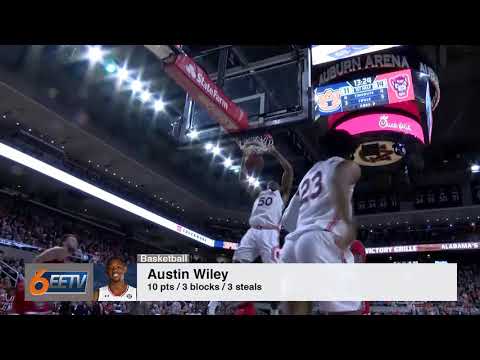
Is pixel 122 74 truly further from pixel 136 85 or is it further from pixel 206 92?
pixel 206 92

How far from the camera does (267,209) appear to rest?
4055 millimetres

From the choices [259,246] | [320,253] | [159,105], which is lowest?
[320,253]

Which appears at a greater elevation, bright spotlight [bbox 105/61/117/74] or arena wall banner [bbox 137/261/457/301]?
bright spotlight [bbox 105/61/117/74]

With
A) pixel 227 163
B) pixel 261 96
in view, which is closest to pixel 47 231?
pixel 227 163

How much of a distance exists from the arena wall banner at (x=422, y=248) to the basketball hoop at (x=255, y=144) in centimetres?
162

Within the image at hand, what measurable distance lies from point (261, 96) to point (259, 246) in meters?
2.36

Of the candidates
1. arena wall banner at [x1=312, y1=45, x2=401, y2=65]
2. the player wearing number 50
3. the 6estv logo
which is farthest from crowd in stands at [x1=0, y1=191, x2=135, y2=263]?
arena wall banner at [x1=312, y1=45, x2=401, y2=65]

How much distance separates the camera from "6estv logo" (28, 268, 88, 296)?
127 inches

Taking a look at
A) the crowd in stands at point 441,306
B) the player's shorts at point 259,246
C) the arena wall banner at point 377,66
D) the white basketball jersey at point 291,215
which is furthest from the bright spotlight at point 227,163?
the crowd in stands at point 441,306

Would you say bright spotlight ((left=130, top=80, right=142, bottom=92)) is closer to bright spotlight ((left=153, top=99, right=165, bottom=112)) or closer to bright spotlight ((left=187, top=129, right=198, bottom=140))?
bright spotlight ((left=153, top=99, right=165, bottom=112))

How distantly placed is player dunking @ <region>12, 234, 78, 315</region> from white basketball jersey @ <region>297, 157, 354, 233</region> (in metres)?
1.83

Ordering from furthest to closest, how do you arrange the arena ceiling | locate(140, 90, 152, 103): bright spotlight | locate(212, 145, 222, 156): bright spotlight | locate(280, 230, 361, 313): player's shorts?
locate(140, 90, 152, 103): bright spotlight → locate(212, 145, 222, 156): bright spotlight → the arena ceiling → locate(280, 230, 361, 313): player's shorts
